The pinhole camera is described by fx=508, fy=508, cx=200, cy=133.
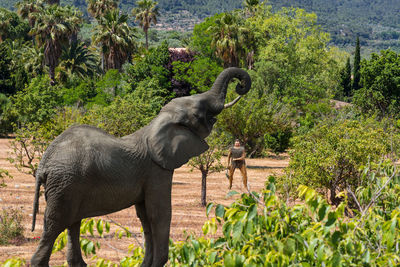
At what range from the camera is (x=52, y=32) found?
3788cm

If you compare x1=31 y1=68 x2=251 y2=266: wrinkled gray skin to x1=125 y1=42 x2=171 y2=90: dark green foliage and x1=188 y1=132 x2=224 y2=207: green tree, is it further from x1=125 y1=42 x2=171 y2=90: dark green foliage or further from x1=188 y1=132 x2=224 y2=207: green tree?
x1=125 y1=42 x2=171 y2=90: dark green foliage

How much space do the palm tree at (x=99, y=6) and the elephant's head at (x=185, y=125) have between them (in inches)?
1826

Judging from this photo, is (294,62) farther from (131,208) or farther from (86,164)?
(86,164)

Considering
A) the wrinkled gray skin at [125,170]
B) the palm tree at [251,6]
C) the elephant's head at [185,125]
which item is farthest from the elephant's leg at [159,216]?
the palm tree at [251,6]

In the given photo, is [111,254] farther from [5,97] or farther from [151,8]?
[151,8]

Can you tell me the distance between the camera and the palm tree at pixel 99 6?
49.3 meters

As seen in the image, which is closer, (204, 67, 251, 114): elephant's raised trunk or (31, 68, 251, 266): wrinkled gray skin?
(31, 68, 251, 266): wrinkled gray skin

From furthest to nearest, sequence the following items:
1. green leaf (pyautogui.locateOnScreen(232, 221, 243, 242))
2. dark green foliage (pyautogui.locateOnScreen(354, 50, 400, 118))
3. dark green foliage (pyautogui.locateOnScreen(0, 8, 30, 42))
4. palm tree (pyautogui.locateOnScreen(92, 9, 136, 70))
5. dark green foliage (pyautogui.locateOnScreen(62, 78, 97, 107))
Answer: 1. dark green foliage (pyautogui.locateOnScreen(0, 8, 30, 42))
2. palm tree (pyautogui.locateOnScreen(92, 9, 136, 70))
3. dark green foliage (pyautogui.locateOnScreen(354, 50, 400, 118))
4. dark green foliage (pyautogui.locateOnScreen(62, 78, 97, 107))
5. green leaf (pyautogui.locateOnScreen(232, 221, 243, 242))

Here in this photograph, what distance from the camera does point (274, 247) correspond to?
3912 mm

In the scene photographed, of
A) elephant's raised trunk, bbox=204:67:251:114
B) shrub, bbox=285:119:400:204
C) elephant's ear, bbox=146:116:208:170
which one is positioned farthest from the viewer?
shrub, bbox=285:119:400:204

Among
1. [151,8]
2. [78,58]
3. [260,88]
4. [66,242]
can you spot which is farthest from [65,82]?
[66,242]

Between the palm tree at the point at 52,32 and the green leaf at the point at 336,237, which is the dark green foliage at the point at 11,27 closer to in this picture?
the palm tree at the point at 52,32

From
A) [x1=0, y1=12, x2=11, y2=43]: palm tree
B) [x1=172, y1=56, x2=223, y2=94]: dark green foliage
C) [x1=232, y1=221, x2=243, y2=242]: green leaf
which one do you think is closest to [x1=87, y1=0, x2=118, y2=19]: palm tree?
[x1=0, y1=12, x2=11, y2=43]: palm tree

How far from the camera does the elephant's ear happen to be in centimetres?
504
